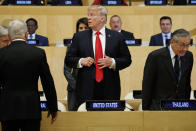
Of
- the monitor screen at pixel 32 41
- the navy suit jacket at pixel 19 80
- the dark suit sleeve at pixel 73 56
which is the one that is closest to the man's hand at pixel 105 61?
the dark suit sleeve at pixel 73 56

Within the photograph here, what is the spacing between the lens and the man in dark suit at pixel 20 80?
4.11 m

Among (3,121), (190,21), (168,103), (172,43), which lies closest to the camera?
(3,121)

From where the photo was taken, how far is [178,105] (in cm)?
450

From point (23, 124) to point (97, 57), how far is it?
1.34 m

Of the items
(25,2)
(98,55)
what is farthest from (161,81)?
(25,2)

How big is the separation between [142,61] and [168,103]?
352cm

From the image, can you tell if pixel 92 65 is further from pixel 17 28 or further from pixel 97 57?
pixel 17 28

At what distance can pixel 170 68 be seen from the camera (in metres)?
5.10

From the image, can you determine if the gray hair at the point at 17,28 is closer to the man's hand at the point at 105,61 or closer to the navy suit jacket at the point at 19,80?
the navy suit jacket at the point at 19,80

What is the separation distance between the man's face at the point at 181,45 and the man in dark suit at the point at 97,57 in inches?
20.4

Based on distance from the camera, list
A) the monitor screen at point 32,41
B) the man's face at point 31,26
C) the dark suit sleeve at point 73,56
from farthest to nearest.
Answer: the man's face at point 31,26 → the monitor screen at point 32,41 → the dark suit sleeve at point 73,56

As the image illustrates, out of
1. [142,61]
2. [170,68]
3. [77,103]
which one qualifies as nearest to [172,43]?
[170,68]

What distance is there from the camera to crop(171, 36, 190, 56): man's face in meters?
4.99

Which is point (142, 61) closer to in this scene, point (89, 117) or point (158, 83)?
point (158, 83)
